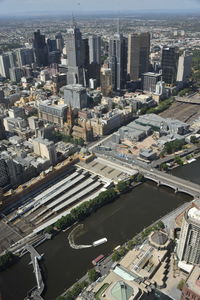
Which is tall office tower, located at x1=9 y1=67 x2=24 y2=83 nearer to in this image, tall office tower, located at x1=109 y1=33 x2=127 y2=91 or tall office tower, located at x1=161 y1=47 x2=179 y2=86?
tall office tower, located at x1=109 y1=33 x2=127 y2=91

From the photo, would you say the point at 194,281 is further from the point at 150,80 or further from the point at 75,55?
the point at 75,55

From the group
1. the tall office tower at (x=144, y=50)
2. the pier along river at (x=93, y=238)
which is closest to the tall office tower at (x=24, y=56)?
the tall office tower at (x=144, y=50)

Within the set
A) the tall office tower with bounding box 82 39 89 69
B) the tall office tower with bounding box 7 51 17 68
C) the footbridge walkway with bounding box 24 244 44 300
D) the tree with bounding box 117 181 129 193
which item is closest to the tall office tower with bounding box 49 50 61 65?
the tall office tower with bounding box 7 51 17 68

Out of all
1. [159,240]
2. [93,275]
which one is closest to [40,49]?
[159,240]

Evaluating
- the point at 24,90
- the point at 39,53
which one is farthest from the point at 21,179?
the point at 39,53

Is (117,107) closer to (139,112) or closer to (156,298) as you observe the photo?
(139,112)

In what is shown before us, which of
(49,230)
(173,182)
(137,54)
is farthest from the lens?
(137,54)
